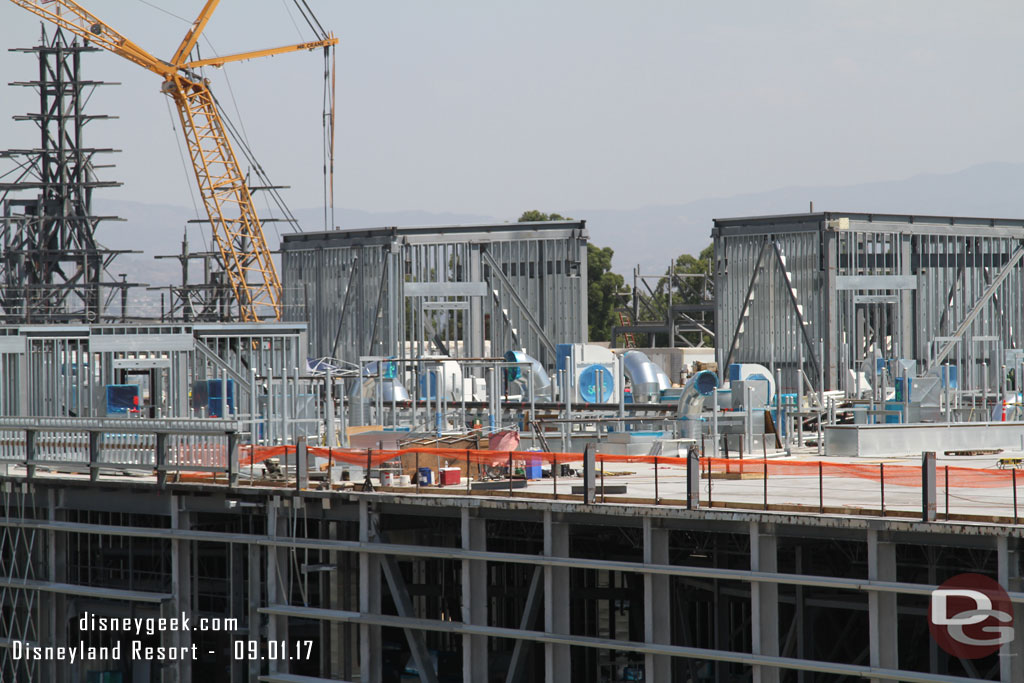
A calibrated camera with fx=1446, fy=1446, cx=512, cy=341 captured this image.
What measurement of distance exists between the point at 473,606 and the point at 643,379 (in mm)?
35753

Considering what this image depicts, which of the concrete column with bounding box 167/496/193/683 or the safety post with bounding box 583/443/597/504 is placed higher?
the safety post with bounding box 583/443/597/504

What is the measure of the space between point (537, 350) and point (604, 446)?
26933 mm

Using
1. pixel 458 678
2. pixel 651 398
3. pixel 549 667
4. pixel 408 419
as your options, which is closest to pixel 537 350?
pixel 651 398

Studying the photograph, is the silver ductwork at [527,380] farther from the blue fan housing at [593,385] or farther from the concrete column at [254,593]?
the concrete column at [254,593]

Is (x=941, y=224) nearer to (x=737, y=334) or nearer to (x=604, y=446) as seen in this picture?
(x=737, y=334)

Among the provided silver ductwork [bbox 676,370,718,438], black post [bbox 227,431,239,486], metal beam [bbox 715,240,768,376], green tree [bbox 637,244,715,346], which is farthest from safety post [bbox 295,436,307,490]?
green tree [bbox 637,244,715,346]

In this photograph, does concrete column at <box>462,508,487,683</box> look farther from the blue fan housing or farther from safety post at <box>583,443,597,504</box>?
the blue fan housing

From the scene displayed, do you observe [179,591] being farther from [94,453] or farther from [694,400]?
[694,400]

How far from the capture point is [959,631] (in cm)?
2494

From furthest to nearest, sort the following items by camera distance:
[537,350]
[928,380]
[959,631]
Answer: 1. [537,350]
2. [928,380]
3. [959,631]

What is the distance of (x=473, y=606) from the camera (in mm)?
29375

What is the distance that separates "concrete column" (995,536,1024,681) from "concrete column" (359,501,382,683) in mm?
13042

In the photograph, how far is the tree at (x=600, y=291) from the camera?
143500 millimetres

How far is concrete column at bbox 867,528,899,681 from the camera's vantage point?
24.4 m
